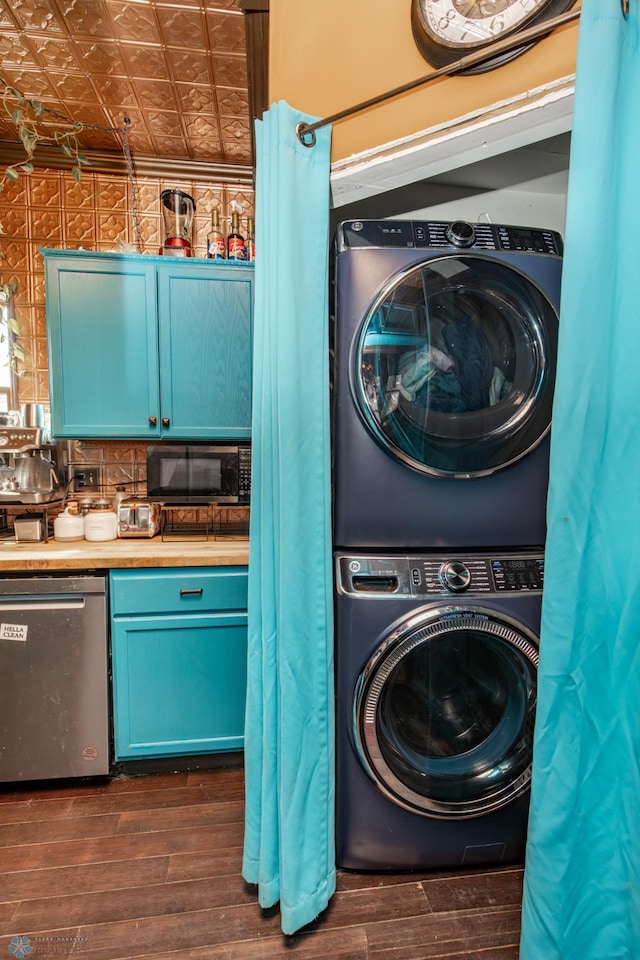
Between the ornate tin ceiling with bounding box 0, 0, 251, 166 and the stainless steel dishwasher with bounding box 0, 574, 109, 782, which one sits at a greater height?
the ornate tin ceiling with bounding box 0, 0, 251, 166

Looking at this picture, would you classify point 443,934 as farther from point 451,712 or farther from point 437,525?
point 437,525

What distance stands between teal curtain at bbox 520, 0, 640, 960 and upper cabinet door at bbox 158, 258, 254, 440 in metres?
1.48

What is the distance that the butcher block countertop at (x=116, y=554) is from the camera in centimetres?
163

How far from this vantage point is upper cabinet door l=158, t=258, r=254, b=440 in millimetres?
2002

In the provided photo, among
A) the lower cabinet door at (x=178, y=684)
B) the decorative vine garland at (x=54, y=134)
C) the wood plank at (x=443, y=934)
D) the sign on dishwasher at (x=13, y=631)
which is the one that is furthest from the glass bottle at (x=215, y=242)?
the wood plank at (x=443, y=934)

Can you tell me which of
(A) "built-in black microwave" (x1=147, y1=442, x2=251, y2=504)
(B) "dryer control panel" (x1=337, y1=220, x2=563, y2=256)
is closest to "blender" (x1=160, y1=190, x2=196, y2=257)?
(A) "built-in black microwave" (x1=147, y1=442, x2=251, y2=504)

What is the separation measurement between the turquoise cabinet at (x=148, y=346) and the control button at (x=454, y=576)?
3.76 feet

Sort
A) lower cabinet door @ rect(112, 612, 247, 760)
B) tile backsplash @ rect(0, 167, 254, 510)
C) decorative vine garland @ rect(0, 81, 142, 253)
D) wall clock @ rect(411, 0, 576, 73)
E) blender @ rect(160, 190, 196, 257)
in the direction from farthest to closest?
tile backsplash @ rect(0, 167, 254, 510) < blender @ rect(160, 190, 196, 257) < decorative vine garland @ rect(0, 81, 142, 253) < lower cabinet door @ rect(112, 612, 247, 760) < wall clock @ rect(411, 0, 576, 73)

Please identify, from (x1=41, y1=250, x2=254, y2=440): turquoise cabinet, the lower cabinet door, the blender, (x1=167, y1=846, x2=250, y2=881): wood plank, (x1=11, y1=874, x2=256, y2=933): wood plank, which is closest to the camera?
(x1=11, y1=874, x2=256, y2=933): wood plank

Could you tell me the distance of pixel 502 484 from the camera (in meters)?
1.31

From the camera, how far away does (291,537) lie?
3.69 ft

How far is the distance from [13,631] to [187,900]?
104 centimetres

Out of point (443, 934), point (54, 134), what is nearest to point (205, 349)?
point (54, 134)

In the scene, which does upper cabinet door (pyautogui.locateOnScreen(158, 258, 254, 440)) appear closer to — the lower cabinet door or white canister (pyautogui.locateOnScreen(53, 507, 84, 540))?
white canister (pyautogui.locateOnScreen(53, 507, 84, 540))
